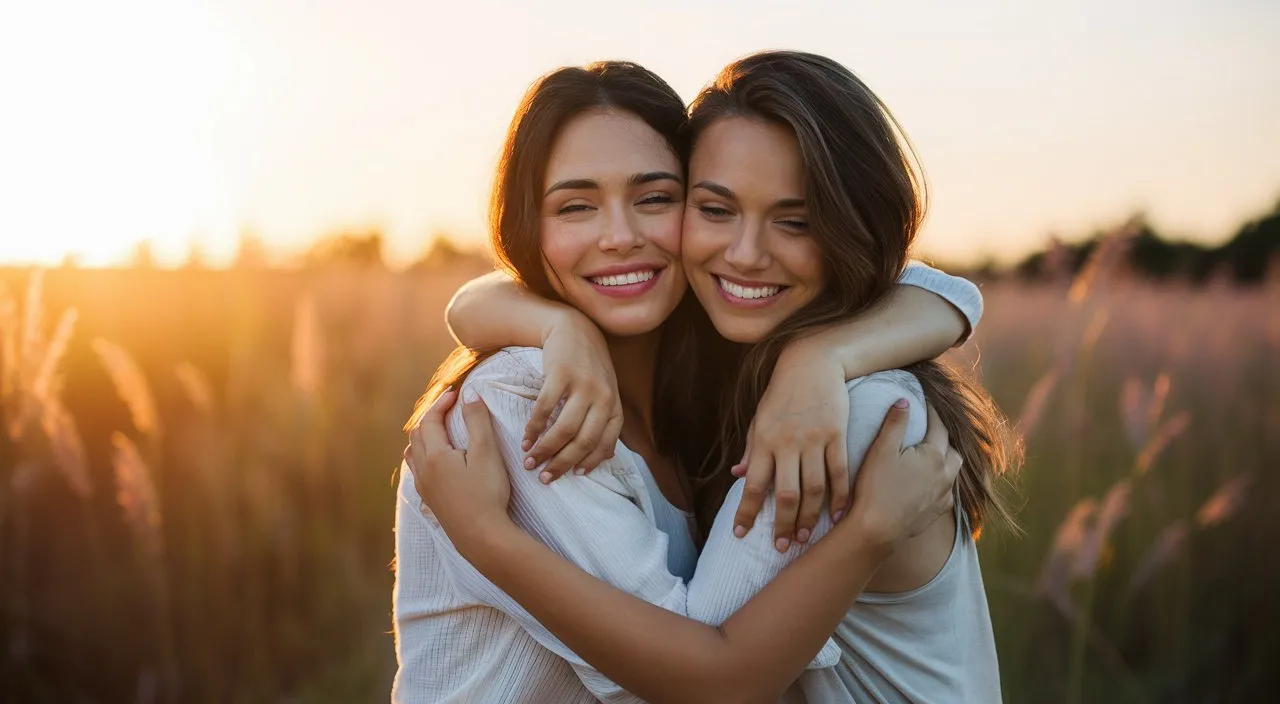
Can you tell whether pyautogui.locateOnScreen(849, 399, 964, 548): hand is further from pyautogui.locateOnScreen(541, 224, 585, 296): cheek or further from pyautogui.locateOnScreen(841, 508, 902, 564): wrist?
pyautogui.locateOnScreen(541, 224, 585, 296): cheek

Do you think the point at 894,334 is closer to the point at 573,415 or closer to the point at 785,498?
the point at 785,498

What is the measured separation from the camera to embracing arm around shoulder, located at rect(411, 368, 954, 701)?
1934 millimetres

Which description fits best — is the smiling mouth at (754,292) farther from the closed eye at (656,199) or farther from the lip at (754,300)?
the closed eye at (656,199)

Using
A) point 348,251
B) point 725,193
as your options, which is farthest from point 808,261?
point 348,251

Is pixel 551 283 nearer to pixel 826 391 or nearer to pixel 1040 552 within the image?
pixel 826 391

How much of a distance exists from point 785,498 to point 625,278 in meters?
0.87

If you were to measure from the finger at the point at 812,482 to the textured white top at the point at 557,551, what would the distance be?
69mm

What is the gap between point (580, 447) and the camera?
6.97 feet

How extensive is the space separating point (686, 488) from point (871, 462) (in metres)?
0.93

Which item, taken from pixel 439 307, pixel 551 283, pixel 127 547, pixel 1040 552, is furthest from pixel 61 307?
pixel 1040 552

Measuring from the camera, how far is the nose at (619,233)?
8.32ft

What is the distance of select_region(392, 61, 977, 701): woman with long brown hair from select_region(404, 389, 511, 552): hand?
0.03 m

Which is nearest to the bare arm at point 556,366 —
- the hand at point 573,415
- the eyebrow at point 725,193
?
the hand at point 573,415

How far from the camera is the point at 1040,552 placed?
4.56 meters
